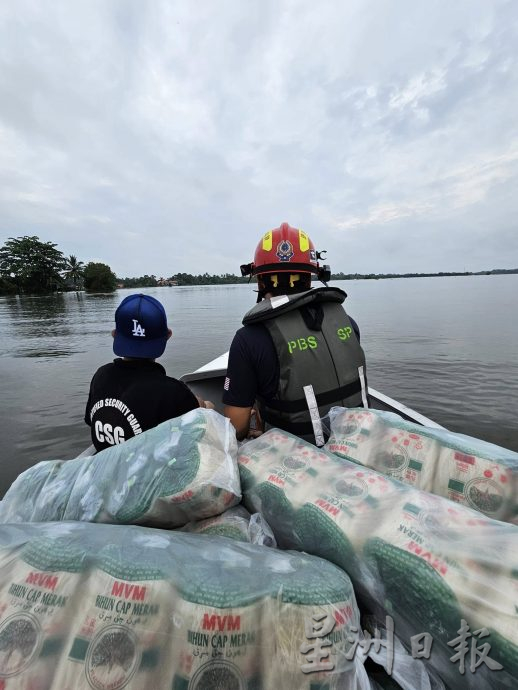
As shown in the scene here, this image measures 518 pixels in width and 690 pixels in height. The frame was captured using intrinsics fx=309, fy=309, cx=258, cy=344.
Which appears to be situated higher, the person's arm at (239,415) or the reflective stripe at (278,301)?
the reflective stripe at (278,301)

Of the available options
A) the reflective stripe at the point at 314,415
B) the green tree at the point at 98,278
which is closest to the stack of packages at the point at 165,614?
the reflective stripe at the point at 314,415

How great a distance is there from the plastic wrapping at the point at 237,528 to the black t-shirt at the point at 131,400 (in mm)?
797

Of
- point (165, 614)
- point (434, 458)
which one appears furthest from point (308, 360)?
point (165, 614)

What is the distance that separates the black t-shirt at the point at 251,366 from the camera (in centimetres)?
227

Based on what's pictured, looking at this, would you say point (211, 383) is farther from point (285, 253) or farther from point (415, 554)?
point (415, 554)

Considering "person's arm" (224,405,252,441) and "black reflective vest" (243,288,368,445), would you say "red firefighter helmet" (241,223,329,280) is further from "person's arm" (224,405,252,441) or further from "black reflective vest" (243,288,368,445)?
"person's arm" (224,405,252,441)

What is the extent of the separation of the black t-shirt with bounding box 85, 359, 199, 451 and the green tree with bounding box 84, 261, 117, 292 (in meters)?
91.5

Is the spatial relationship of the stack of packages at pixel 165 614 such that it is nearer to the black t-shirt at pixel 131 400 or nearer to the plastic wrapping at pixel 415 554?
the plastic wrapping at pixel 415 554

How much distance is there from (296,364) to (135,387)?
113cm

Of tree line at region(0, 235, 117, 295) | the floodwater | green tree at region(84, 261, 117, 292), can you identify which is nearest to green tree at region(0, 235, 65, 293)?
tree line at region(0, 235, 117, 295)

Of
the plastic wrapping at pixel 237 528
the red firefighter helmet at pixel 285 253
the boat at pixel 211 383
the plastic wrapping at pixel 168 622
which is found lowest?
the boat at pixel 211 383

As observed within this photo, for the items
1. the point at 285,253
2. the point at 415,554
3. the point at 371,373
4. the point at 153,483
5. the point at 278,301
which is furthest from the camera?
the point at 371,373

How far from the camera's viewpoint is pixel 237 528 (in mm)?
1442

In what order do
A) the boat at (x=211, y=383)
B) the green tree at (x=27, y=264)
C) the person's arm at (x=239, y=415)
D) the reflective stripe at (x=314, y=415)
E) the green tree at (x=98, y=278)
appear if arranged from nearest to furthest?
1. the reflective stripe at (x=314, y=415)
2. the person's arm at (x=239, y=415)
3. the boat at (x=211, y=383)
4. the green tree at (x=27, y=264)
5. the green tree at (x=98, y=278)
